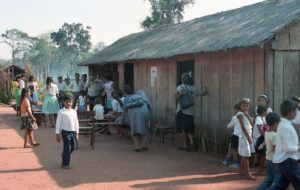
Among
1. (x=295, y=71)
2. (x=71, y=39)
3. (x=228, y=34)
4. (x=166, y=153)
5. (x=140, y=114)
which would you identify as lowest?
(x=166, y=153)

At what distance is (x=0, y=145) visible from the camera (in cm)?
871

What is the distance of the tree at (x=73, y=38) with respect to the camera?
50.9 meters

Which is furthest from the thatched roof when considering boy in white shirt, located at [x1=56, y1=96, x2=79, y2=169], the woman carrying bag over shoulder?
boy in white shirt, located at [x1=56, y1=96, x2=79, y2=169]

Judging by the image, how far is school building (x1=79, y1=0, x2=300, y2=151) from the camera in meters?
6.90

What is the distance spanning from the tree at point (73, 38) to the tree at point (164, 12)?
20.1 meters

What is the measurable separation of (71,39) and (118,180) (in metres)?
49.2

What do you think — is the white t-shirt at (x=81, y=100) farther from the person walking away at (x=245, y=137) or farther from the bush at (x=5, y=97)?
the bush at (x=5, y=97)

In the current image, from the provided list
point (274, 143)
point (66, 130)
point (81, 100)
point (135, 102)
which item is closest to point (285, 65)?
point (274, 143)

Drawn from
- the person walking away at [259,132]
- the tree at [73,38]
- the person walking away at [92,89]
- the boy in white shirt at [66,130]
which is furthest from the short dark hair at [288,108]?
the tree at [73,38]

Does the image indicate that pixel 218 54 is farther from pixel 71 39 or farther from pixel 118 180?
pixel 71 39

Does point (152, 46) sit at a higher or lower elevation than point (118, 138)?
higher

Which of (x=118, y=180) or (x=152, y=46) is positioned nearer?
(x=118, y=180)

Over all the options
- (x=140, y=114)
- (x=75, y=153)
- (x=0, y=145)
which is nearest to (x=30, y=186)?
(x=75, y=153)

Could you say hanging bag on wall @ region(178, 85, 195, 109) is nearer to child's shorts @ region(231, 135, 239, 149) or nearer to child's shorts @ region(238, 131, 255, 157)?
child's shorts @ region(231, 135, 239, 149)
